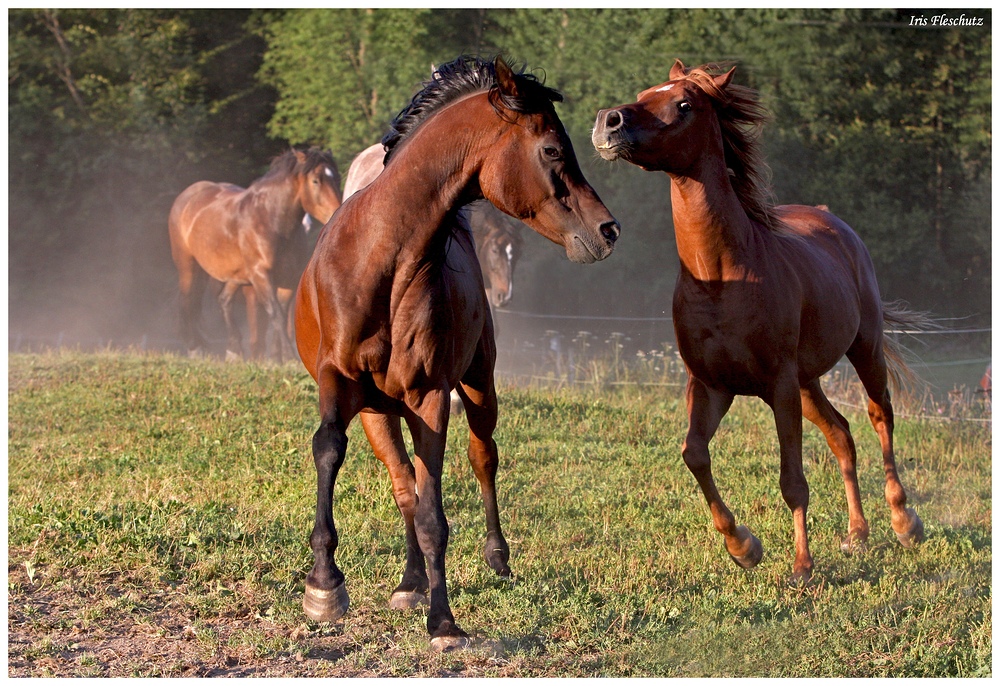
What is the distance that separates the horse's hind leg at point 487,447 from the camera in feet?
19.7

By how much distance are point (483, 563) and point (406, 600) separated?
2.66 ft

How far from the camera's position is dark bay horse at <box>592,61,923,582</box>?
584 centimetres

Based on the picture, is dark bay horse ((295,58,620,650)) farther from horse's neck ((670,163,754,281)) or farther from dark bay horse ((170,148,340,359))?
dark bay horse ((170,148,340,359))

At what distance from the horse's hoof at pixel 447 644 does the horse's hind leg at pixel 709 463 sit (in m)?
1.91

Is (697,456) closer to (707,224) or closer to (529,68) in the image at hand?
(707,224)

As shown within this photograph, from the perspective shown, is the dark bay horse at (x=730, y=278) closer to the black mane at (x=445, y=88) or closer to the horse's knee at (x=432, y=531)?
the black mane at (x=445, y=88)

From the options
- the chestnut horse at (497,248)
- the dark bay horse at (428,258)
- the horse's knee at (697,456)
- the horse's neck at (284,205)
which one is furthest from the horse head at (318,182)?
the dark bay horse at (428,258)

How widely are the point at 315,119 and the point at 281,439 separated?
1750 centimetres

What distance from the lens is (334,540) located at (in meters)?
4.95

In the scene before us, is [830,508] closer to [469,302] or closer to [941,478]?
[941,478]

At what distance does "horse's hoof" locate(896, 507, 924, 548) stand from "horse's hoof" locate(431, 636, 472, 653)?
3.55 meters

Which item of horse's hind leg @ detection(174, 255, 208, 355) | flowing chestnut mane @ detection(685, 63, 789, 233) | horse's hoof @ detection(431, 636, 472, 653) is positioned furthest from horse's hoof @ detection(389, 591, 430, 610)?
horse's hind leg @ detection(174, 255, 208, 355)

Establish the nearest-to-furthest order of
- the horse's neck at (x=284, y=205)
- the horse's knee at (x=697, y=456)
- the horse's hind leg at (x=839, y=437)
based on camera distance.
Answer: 1. the horse's knee at (x=697, y=456)
2. the horse's hind leg at (x=839, y=437)
3. the horse's neck at (x=284, y=205)

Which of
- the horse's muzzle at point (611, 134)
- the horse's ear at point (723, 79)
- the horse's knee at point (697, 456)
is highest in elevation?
the horse's ear at point (723, 79)
